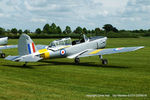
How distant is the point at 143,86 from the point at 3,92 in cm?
482

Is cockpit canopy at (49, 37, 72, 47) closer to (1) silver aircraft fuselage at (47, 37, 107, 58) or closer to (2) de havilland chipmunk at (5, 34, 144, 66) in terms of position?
(2) de havilland chipmunk at (5, 34, 144, 66)

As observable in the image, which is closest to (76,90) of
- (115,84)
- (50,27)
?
(115,84)

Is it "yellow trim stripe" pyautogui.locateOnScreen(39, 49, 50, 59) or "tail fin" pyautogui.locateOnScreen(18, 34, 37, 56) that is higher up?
"tail fin" pyautogui.locateOnScreen(18, 34, 37, 56)

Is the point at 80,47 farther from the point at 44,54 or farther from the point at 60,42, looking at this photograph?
the point at 44,54

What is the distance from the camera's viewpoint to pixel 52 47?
53.3ft

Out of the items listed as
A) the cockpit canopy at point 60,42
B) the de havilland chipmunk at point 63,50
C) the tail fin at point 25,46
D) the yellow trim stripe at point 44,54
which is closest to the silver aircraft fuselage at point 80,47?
the de havilland chipmunk at point 63,50

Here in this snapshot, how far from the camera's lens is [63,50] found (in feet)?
54.2

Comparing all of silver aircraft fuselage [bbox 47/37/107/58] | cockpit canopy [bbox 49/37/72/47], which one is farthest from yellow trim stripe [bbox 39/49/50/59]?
cockpit canopy [bbox 49/37/72/47]

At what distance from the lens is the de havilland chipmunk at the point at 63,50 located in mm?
14711

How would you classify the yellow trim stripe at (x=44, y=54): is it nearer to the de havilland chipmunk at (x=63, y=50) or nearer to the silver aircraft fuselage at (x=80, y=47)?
the de havilland chipmunk at (x=63, y=50)

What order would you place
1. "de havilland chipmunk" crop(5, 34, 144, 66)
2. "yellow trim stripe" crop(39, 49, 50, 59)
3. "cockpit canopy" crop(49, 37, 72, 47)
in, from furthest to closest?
1. "cockpit canopy" crop(49, 37, 72, 47)
2. "yellow trim stripe" crop(39, 49, 50, 59)
3. "de havilland chipmunk" crop(5, 34, 144, 66)

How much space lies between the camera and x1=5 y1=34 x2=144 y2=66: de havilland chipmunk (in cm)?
1471

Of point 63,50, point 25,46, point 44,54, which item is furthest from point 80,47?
point 25,46

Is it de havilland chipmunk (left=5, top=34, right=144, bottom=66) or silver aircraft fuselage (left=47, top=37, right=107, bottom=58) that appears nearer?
de havilland chipmunk (left=5, top=34, right=144, bottom=66)
